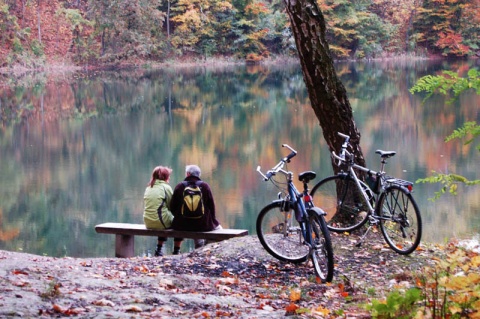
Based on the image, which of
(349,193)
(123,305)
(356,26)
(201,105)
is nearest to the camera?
(123,305)

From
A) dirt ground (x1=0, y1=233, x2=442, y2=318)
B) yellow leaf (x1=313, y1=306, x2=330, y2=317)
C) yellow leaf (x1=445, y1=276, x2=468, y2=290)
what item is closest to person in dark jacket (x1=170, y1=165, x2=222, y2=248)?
dirt ground (x1=0, y1=233, x2=442, y2=318)

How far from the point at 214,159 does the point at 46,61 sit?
25.4m

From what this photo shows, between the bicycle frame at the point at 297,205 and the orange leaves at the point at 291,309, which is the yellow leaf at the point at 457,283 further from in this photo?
the bicycle frame at the point at 297,205

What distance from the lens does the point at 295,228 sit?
19.8 feet

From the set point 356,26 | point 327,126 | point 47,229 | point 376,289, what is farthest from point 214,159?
point 356,26

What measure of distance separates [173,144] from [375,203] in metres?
15.3

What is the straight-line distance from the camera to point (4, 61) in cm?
3900

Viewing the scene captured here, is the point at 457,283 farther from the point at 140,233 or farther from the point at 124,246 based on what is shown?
the point at 124,246

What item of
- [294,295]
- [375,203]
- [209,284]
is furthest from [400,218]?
[209,284]

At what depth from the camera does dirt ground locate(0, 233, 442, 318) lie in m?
4.26

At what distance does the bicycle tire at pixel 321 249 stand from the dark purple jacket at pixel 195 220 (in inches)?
83.9

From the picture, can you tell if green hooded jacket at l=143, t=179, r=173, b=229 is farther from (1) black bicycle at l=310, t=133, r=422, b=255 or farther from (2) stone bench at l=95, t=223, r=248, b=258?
(1) black bicycle at l=310, t=133, r=422, b=255

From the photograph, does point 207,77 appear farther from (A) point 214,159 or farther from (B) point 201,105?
(A) point 214,159

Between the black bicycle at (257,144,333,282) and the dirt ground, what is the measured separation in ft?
0.37
